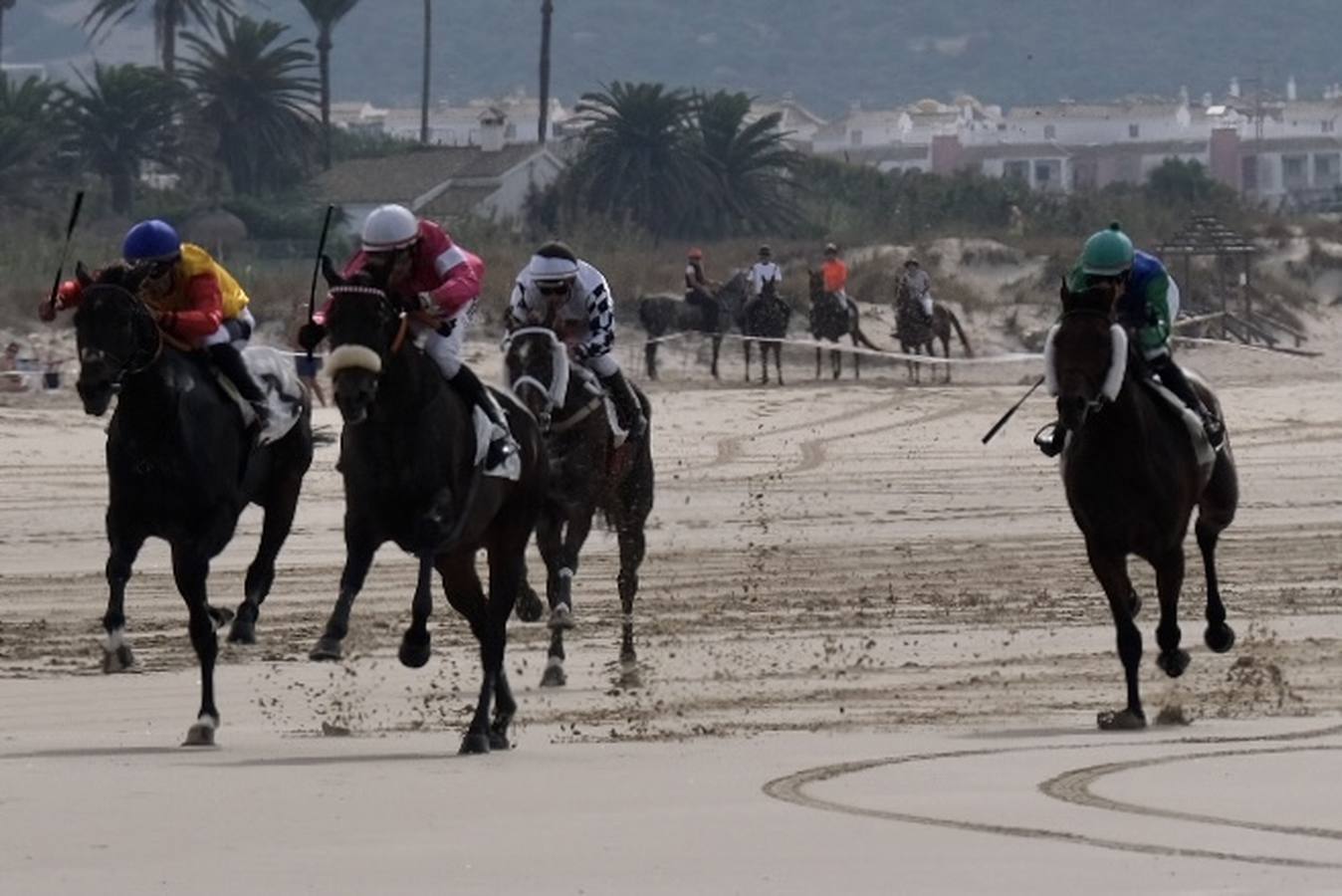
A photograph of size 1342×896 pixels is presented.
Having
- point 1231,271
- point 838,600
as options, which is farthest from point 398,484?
point 1231,271

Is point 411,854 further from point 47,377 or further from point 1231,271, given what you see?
point 1231,271

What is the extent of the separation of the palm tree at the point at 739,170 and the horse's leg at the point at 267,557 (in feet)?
202

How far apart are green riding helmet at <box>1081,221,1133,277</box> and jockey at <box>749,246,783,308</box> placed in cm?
3084

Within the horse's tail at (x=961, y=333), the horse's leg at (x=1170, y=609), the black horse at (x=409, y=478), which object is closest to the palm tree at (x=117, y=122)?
the horse's tail at (x=961, y=333)

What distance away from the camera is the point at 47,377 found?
3781 cm

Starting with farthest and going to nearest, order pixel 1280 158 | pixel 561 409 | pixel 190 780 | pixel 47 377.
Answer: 1. pixel 1280 158
2. pixel 47 377
3. pixel 561 409
4. pixel 190 780

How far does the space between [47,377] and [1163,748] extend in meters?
26.0

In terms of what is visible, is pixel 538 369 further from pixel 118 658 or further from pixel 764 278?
pixel 764 278

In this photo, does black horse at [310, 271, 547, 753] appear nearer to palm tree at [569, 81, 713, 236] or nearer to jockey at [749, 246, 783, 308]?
jockey at [749, 246, 783, 308]

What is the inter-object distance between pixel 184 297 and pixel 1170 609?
15.5 ft

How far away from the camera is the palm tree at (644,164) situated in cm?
7888

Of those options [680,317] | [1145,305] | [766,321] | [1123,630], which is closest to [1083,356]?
[1123,630]

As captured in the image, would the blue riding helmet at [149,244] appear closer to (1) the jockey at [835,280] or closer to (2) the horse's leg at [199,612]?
(2) the horse's leg at [199,612]

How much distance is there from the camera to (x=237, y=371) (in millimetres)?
16062
